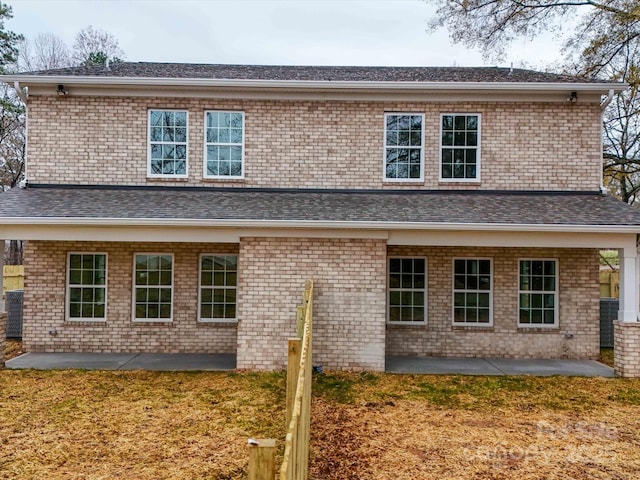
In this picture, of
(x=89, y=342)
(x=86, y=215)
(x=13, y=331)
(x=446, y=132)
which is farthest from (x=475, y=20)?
(x=13, y=331)

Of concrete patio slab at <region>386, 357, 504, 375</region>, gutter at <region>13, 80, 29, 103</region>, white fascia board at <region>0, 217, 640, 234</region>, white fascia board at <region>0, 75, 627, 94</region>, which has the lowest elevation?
concrete patio slab at <region>386, 357, 504, 375</region>

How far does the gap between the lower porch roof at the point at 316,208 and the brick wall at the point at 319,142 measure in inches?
12.4

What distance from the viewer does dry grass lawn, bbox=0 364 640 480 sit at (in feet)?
16.4

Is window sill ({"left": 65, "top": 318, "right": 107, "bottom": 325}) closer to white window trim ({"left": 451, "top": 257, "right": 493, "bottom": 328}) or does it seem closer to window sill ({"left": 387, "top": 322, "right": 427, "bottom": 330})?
window sill ({"left": 387, "top": 322, "right": 427, "bottom": 330})

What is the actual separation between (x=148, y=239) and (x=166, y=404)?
10.9 ft

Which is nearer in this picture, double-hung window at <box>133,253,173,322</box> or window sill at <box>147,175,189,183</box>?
double-hung window at <box>133,253,173,322</box>

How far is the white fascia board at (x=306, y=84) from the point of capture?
33.5ft

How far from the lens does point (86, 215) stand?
872 centimetres

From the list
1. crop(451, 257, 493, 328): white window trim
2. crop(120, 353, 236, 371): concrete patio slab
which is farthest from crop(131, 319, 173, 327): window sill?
crop(451, 257, 493, 328): white window trim

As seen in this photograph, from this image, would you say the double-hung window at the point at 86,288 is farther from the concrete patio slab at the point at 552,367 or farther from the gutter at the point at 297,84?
the concrete patio slab at the point at 552,367

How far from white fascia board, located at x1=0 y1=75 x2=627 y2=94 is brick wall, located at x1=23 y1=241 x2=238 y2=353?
375 centimetres

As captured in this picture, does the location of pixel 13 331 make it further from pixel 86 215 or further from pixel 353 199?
pixel 353 199

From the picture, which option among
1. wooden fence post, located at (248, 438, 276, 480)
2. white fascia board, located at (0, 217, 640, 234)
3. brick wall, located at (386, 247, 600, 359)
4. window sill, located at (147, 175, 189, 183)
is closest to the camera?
wooden fence post, located at (248, 438, 276, 480)

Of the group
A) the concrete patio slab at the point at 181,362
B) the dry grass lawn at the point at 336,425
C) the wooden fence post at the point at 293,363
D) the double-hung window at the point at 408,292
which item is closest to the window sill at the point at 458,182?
the double-hung window at the point at 408,292
